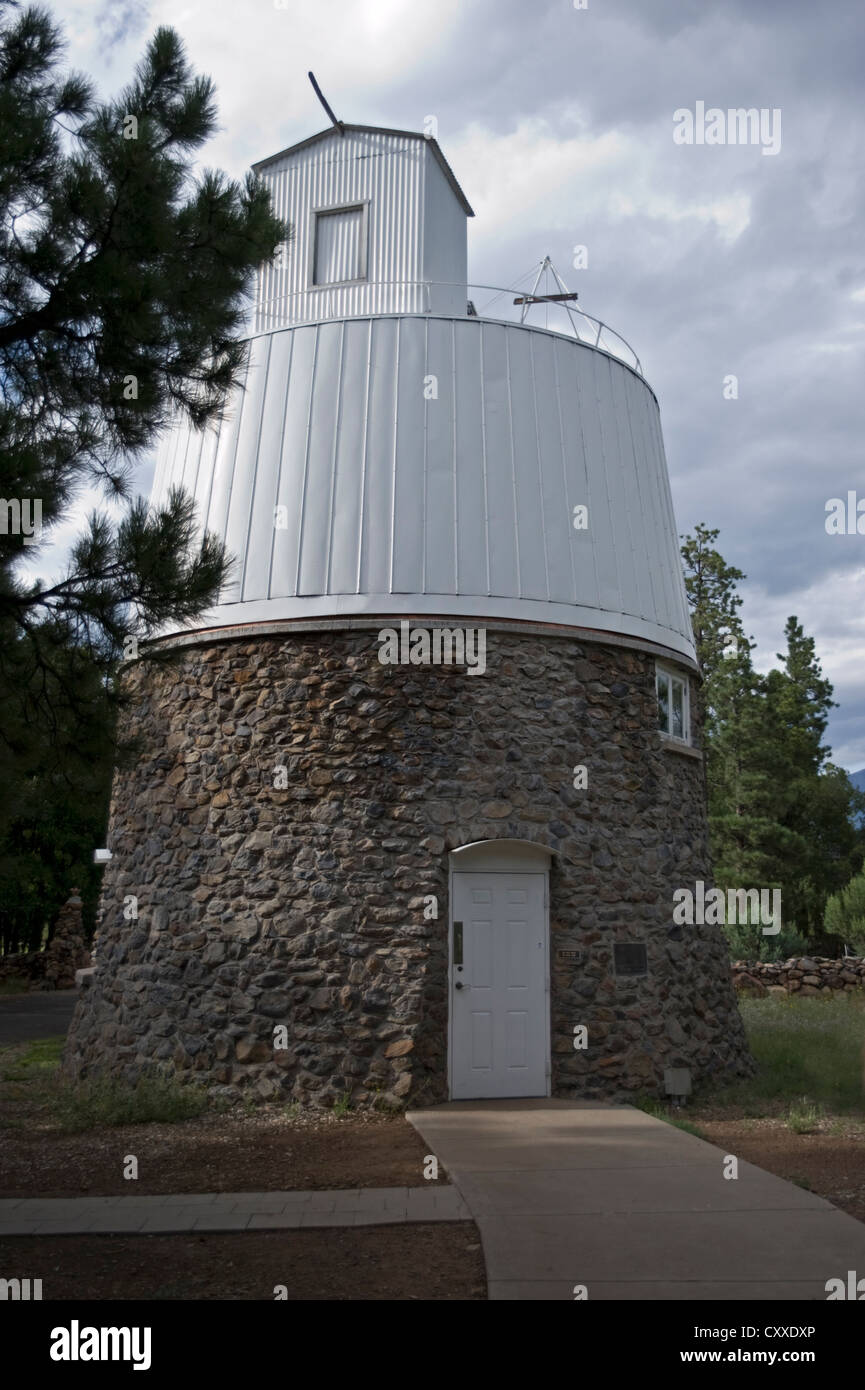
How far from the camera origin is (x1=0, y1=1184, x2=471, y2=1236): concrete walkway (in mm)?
6465

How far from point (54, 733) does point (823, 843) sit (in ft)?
115

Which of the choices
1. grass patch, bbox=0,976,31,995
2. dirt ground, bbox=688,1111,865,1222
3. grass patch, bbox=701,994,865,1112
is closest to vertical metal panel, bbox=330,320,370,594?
dirt ground, bbox=688,1111,865,1222

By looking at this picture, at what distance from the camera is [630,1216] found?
656 centimetres

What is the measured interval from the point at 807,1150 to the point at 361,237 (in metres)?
11.1

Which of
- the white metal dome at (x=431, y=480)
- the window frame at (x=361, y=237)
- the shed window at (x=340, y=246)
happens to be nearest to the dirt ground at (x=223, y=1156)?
A: the white metal dome at (x=431, y=480)

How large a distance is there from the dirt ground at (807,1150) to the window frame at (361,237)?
398 inches

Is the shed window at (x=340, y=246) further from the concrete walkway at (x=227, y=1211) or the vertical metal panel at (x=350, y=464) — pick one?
the concrete walkway at (x=227, y=1211)

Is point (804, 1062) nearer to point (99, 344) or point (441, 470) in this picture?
point (441, 470)

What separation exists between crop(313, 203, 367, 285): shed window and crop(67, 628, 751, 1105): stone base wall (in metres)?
5.13

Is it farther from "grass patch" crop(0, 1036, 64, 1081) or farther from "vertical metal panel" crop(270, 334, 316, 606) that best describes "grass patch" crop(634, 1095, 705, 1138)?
"grass patch" crop(0, 1036, 64, 1081)

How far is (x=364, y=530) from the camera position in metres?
11.2

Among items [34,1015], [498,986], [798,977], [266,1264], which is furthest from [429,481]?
[34,1015]
